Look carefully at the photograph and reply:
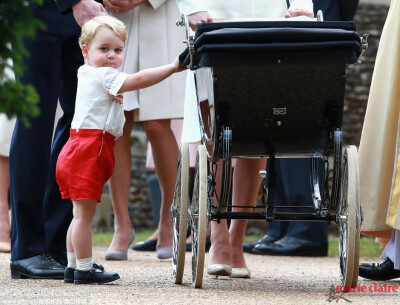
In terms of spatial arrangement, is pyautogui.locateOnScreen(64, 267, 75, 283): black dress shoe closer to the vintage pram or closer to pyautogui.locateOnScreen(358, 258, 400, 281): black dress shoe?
the vintage pram

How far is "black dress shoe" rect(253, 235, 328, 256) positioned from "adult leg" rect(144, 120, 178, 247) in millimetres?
995

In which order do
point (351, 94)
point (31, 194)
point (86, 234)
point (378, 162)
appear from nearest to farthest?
point (86, 234) → point (31, 194) → point (378, 162) → point (351, 94)

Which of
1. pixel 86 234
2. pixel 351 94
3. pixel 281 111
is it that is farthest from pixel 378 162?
pixel 351 94

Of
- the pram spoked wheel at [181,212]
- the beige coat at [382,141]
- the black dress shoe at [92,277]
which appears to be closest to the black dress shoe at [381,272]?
the beige coat at [382,141]

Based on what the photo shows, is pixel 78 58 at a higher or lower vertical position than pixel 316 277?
higher

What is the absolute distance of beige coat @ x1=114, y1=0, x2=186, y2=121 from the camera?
581 cm

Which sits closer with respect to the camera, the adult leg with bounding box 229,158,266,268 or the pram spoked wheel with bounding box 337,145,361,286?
the pram spoked wheel with bounding box 337,145,361,286

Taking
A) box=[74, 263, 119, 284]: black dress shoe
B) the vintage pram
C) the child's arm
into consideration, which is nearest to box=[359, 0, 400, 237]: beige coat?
the vintage pram

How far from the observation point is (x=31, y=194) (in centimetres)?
445

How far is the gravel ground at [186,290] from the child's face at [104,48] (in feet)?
3.13

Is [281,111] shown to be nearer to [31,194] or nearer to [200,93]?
[200,93]

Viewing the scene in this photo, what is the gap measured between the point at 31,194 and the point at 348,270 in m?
1.53

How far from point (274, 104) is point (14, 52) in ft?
5.38

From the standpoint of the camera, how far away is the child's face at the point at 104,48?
13.5ft
